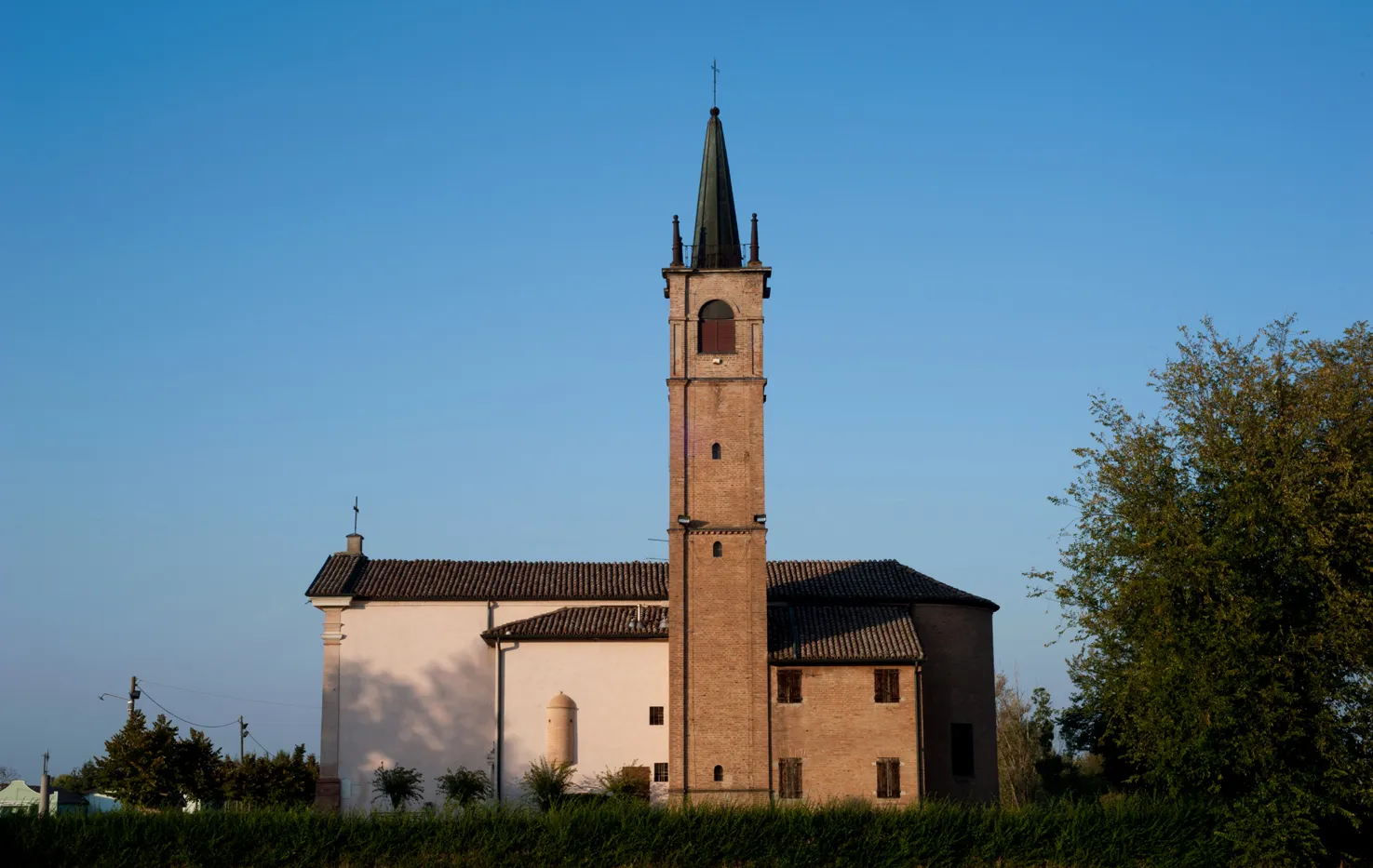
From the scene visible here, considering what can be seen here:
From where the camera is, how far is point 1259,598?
33.4 m

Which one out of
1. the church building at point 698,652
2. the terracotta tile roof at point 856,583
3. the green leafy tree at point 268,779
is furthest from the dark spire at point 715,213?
the green leafy tree at point 268,779

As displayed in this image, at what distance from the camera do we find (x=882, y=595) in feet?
147

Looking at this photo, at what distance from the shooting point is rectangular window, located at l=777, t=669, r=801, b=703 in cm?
4119

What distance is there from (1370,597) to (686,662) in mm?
18247

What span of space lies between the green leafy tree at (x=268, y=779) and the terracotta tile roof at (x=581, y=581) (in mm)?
6803

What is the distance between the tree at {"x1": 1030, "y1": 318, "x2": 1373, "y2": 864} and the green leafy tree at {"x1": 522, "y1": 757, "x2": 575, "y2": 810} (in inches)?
621

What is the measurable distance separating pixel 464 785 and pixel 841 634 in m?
12.2

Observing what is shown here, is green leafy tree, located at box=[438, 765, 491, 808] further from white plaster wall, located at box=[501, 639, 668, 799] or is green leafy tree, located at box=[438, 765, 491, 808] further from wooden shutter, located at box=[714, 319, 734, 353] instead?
wooden shutter, located at box=[714, 319, 734, 353]

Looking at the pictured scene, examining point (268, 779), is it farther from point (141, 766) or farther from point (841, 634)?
point (841, 634)

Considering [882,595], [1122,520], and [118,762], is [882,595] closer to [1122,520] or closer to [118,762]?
[1122,520]

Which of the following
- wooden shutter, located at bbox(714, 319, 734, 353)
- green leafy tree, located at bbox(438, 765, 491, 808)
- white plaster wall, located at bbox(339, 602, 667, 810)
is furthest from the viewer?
white plaster wall, located at bbox(339, 602, 667, 810)

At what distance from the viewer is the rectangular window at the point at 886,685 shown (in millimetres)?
41281

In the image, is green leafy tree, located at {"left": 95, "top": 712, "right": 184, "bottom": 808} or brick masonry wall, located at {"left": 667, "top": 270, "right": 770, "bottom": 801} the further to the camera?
green leafy tree, located at {"left": 95, "top": 712, "right": 184, "bottom": 808}

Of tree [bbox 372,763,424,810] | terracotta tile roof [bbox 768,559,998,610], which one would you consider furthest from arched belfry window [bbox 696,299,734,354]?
tree [bbox 372,763,424,810]
